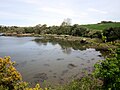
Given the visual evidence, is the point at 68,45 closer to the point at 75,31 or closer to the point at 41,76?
the point at 75,31

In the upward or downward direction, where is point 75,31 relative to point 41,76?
upward

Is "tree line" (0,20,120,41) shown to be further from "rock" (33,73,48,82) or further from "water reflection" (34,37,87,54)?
"rock" (33,73,48,82)

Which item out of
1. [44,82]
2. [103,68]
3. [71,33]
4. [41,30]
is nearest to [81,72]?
[44,82]

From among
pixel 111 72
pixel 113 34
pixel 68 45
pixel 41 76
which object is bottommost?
pixel 41 76

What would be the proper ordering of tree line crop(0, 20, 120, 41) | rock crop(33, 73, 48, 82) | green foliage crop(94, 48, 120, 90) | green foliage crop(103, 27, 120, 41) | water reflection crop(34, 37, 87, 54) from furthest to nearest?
tree line crop(0, 20, 120, 41), green foliage crop(103, 27, 120, 41), water reflection crop(34, 37, 87, 54), rock crop(33, 73, 48, 82), green foliage crop(94, 48, 120, 90)

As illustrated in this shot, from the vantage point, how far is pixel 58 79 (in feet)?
78.5

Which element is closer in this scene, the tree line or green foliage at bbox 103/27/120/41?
green foliage at bbox 103/27/120/41

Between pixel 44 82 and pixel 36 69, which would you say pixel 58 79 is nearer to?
pixel 44 82

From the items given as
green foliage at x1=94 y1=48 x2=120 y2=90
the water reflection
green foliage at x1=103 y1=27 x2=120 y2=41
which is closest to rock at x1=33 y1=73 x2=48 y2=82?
green foliage at x1=94 y1=48 x2=120 y2=90

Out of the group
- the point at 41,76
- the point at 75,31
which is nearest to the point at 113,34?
the point at 75,31

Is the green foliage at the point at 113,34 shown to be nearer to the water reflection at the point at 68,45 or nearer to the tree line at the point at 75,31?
the tree line at the point at 75,31

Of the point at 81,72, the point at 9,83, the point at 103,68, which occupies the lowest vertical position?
the point at 81,72

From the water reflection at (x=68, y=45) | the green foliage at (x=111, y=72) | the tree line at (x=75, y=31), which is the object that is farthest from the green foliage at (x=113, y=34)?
the green foliage at (x=111, y=72)

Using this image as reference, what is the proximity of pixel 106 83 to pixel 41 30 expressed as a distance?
5026 inches
